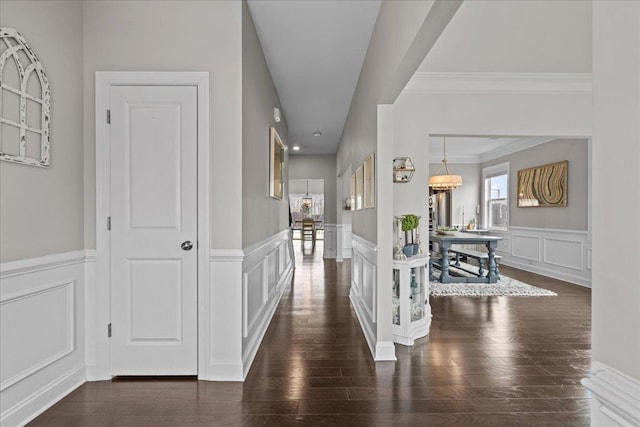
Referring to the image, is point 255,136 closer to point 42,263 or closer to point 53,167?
point 53,167

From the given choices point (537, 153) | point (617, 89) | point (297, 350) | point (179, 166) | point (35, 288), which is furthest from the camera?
point (537, 153)

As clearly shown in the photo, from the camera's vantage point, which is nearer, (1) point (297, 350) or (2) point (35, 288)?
(2) point (35, 288)

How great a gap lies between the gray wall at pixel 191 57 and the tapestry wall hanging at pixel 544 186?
621 centimetres

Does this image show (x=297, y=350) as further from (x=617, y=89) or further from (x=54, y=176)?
(x=617, y=89)

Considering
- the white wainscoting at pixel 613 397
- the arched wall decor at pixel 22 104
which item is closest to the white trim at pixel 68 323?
the arched wall decor at pixel 22 104

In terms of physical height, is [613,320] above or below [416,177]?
below

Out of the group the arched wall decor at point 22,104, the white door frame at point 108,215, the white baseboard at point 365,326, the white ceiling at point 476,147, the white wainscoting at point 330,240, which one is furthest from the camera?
the white wainscoting at point 330,240

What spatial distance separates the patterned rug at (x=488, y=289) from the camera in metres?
5.04

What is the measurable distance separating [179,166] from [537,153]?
7.03 meters

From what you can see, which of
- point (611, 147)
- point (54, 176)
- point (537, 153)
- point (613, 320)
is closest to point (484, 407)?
point (613, 320)

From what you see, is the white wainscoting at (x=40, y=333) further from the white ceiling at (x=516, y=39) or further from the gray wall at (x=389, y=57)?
the white ceiling at (x=516, y=39)

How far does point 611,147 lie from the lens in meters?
0.68

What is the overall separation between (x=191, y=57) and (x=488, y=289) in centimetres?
508

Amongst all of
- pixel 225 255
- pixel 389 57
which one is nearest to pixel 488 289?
pixel 389 57
